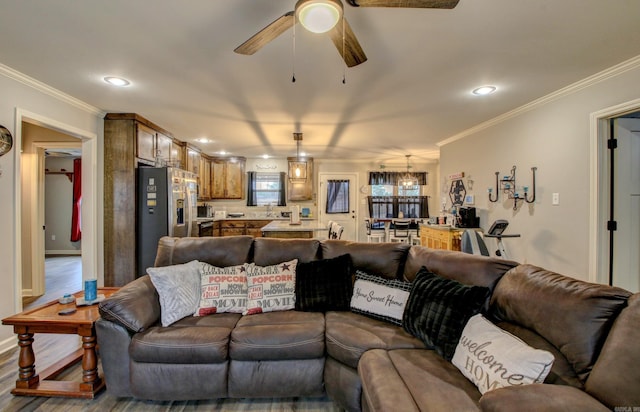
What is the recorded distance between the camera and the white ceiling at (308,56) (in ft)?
5.78

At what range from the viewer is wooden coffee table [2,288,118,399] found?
179cm

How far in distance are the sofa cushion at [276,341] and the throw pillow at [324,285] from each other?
28 centimetres

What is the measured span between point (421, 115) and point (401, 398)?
349 centimetres

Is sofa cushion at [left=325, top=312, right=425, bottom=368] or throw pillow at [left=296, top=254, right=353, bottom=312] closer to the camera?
sofa cushion at [left=325, top=312, right=425, bottom=368]

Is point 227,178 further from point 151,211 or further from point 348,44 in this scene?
point 348,44

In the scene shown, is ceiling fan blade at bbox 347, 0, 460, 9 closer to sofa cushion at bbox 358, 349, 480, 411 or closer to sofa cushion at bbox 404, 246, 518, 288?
sofa cushion at bbox 404, 246, 518, 288

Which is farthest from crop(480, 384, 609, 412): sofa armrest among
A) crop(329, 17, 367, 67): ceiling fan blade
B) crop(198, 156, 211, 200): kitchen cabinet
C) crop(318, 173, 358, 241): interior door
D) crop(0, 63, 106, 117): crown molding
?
crop(318, 173, 358, 241): interior door

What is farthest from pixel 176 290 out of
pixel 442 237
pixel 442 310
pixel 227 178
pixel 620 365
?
pixel 227 178

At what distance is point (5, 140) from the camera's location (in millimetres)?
2521

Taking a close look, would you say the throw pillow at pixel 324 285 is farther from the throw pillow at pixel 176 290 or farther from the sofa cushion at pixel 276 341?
the throw pillow at pixel 176 290

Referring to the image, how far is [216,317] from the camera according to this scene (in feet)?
6.63

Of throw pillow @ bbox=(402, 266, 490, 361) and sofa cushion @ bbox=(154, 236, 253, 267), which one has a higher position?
sofa cushion @ bbox=(154, 236, 253, 267)

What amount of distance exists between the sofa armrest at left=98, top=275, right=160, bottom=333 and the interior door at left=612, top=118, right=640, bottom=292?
3970mm

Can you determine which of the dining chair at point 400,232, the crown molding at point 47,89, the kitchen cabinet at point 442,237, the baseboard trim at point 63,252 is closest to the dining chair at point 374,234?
the dining chair at point 400,232
